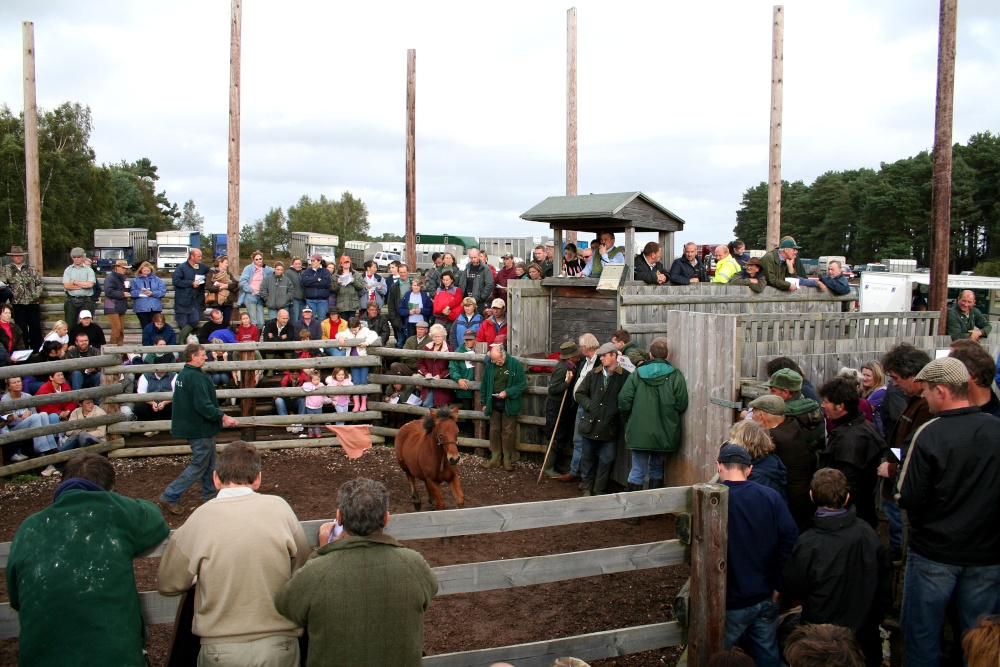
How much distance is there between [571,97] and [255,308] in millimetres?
9370

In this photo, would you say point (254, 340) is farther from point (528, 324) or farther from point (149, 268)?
point (528, 324)

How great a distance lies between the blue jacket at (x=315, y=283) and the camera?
563 inches

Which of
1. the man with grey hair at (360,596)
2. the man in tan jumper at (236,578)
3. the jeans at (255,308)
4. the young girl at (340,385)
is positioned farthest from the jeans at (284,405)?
the man with grey hair at (360,596)

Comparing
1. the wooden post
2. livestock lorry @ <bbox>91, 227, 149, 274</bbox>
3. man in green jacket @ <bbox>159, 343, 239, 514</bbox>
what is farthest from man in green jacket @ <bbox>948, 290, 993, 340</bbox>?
livestock lorry @ <bbox>91, 227, 149, 274</bbox>

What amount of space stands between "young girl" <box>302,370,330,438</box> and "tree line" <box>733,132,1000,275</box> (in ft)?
159

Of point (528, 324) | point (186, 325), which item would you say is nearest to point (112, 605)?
point (528, 324)

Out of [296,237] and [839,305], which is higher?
[296,237]

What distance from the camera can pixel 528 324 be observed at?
11703 millimetres

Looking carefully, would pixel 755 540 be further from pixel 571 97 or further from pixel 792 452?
pixel 571 97

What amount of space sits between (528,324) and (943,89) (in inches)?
306

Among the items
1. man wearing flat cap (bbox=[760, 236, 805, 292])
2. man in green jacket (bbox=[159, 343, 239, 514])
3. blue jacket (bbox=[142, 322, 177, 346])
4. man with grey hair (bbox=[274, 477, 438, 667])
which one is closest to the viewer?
man with grey hair (bbox=[274, 477, 438, 667])

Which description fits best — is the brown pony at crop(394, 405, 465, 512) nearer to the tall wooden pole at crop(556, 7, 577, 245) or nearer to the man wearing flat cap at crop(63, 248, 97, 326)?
the man wearing flat cap at crop(63, 248, 97, 326)

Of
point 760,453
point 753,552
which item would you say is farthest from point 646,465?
point 753,552

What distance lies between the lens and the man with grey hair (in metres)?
3.14
